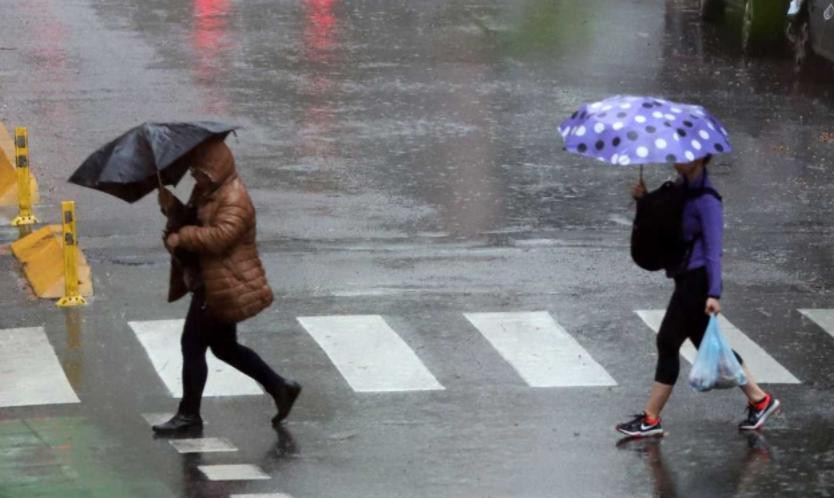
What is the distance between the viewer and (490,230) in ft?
47.5

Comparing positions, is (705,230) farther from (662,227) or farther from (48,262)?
(48,262)

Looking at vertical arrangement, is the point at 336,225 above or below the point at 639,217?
below

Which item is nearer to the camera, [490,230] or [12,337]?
[12,337]

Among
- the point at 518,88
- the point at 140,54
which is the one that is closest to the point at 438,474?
the point at 518,88

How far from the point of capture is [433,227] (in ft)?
47.8

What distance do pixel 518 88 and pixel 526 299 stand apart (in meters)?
8.11

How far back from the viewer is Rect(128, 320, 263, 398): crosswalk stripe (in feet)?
34.6

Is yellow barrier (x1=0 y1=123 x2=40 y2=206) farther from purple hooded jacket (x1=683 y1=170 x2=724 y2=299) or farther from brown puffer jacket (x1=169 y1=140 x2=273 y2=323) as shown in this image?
purple hooded jacket (x1=683 y1=170 x2=724 y2=299)

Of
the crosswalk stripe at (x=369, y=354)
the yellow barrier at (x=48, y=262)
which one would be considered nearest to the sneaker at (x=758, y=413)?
the crosswalk stripe at (x=369, y=354)

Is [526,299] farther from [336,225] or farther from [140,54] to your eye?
[140,54]

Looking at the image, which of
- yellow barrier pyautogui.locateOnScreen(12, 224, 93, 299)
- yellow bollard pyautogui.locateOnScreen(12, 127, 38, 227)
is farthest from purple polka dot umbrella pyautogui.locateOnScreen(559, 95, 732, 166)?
yellow bollard pyautogui.locateOnScreen(12, 127, 38, 227)

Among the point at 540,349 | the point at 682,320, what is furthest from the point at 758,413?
the point at 540,349

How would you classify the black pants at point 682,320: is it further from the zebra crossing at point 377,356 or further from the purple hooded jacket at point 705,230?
the zebra crossing at point 377,356

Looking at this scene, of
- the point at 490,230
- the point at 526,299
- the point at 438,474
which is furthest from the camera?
the point at 490,230
